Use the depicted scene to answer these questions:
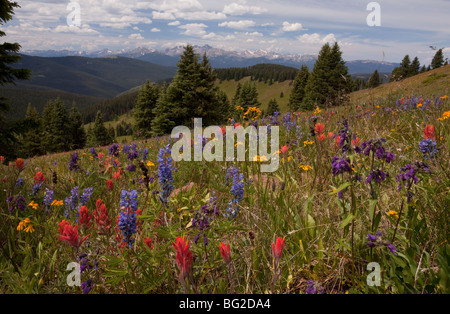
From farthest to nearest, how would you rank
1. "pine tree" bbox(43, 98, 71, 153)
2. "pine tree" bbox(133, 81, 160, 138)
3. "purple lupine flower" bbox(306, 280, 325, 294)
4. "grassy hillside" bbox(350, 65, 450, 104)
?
"pine tree" bbox(43, 98, 71, 153)
"pine tree" bbox(133, 81, 160, 138)
"grassy hillside" bbox(350, 65, 450, 104)
"purple lupine flower" bbox(306, 280, 325, 294)

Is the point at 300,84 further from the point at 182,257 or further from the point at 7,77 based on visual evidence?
the point at 182,257

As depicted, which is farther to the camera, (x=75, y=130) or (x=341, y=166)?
(x=75, y=130)

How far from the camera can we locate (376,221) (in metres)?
1.91

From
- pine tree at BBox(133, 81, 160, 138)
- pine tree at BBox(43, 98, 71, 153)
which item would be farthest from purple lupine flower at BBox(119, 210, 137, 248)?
pine tree at BBox(43, 98, 71, 153)

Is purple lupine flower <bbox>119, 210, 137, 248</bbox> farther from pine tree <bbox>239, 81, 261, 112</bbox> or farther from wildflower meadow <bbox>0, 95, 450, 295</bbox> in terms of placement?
pine tree <bbox>239, 81, 261, 112</bbox>

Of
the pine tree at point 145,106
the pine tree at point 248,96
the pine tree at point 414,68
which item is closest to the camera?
the pine tree at point 145,106

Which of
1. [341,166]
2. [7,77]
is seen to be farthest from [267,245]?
[7,77]

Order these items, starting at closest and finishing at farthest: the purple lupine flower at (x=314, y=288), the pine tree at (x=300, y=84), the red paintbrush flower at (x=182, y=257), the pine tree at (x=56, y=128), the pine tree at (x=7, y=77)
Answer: the red paintbrush flower at (x=182, y=257) → the purple lupine flower at (x=314, y=288) → the pine tree at (x=7, y=77) → the pine tree at (x=56, y=128) → the pine tree at (x=300, y=84)

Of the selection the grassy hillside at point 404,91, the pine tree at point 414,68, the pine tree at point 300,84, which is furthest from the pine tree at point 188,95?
the pine tree at point 414,68

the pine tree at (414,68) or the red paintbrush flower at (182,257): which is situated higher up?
the pine tree at (414,68)

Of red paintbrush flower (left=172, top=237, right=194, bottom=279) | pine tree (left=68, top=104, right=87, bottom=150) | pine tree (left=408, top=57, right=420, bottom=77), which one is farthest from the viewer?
pine tree (left=408, top=57, right=420, bottom=77)

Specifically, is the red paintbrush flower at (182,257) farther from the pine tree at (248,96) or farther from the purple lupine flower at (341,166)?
the pine tree at (248,96)

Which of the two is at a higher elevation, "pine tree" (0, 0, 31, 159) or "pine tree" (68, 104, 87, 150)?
"pine tree" (0, 0, 31, 159)

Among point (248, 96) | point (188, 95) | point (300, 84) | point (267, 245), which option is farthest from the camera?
point (300, 84)
